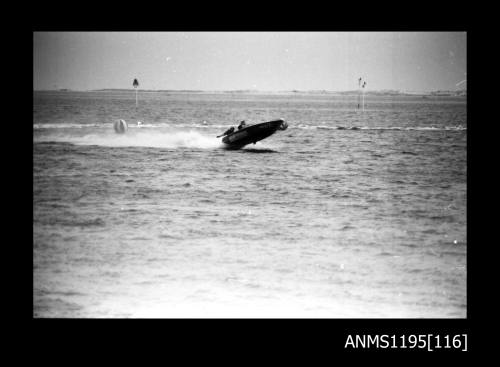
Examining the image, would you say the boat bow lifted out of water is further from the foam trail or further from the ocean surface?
the foam trail

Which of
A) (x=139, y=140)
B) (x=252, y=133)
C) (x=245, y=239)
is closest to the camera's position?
(x=245, y=239)

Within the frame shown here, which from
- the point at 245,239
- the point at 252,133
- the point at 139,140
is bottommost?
the point at 245,239

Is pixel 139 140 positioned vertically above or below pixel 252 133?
above

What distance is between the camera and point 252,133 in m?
19.4

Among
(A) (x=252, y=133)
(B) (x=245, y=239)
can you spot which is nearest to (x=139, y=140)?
(A) (x=252, y=133)

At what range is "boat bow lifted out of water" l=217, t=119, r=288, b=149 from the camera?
1891cm

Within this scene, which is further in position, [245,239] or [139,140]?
[139,140]

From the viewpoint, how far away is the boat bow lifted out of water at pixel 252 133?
18906mm

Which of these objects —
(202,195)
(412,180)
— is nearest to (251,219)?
(202,195)

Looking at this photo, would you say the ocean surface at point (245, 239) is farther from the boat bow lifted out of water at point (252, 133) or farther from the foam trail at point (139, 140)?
the foam trail at point (139, 140)

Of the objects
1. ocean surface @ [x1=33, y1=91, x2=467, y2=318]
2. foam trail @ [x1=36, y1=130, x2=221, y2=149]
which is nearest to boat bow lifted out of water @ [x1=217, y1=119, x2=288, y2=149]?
ocean surface @ [x1=33, y1=91, x2=467, y2=318]

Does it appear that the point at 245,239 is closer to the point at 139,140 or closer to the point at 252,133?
the point at 252,133
